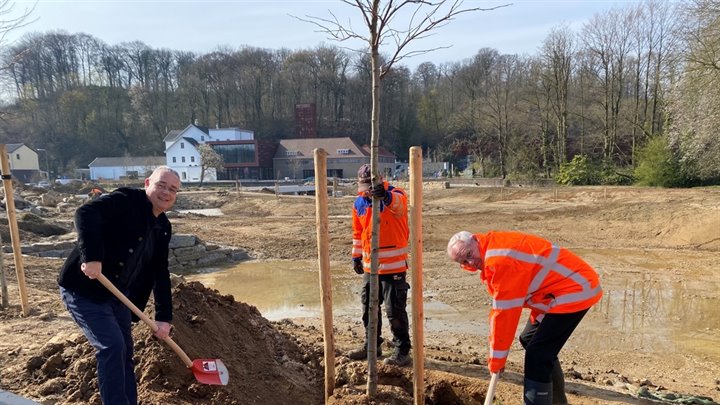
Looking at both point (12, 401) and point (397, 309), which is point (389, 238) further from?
point (12, 401)

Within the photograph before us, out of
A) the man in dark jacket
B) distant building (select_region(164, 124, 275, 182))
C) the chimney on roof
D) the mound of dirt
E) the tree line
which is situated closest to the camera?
the man in dark jacket

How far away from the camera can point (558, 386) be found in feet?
12.8

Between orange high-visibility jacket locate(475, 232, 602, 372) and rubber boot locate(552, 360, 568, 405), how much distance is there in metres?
0.94

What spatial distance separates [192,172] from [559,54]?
43.7 metres

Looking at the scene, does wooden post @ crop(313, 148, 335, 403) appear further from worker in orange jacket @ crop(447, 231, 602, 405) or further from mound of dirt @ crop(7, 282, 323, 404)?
worker in orange jacket @ crop(447, 231, 602, 405)

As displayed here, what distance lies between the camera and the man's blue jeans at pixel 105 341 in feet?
9.45

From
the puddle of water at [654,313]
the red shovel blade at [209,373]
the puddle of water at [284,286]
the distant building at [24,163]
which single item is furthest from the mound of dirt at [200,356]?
the distant building at [24,163]

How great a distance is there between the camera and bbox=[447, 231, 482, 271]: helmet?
122 inches

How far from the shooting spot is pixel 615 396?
419cm

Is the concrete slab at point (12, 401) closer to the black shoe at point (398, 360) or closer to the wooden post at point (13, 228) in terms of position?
the black shoe at point (398, 360)

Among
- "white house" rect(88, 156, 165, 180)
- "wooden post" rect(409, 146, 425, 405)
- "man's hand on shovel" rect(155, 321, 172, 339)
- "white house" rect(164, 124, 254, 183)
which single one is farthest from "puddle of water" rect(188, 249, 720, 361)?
"white house" rect(88, 156, 165, 180)

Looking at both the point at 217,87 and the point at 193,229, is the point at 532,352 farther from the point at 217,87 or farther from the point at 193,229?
the point at 217,87

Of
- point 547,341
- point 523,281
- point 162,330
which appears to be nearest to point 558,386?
point 547,341

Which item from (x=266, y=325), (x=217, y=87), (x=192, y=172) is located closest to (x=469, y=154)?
(x=192, y=172)
